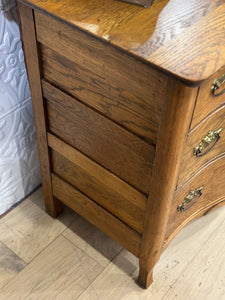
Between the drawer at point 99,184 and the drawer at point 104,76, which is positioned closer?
the drawer at point 104,76

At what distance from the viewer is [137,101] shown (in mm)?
840

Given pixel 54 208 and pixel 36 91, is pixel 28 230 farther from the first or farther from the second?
pixel 36 91

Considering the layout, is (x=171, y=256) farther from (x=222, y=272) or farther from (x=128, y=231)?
(x=128, y=231)

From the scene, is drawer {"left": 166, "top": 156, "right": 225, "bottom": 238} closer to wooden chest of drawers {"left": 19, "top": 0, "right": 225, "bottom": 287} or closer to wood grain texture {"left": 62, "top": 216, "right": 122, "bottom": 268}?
wooden chest of drawers {"left": 19, "top": 0, "right": 225, "bottom": 287}

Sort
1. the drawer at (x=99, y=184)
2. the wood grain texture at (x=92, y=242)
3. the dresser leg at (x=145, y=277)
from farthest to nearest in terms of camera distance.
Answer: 1. the wood grain texture at (x=92, y=242)
2. the dresser leg at (x=145, y=277)
3. the drawer at (x=99, y=184)

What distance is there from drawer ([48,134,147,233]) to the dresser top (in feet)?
1.24

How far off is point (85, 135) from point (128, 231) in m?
0.30

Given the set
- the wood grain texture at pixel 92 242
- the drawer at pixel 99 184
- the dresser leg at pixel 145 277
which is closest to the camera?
the drawer at pixel 99 184

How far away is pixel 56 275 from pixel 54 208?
0.71ft

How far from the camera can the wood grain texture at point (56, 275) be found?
1.22 metres

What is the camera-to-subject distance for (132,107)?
86cm

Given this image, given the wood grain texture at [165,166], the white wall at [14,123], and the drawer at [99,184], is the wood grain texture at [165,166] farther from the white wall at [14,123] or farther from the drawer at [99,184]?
the white wall at [14,123]

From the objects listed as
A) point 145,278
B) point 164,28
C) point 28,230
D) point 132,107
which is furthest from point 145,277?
point 164,28

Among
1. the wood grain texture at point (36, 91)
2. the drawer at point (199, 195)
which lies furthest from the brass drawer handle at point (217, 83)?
the wood grain texture at point (36, 91)
